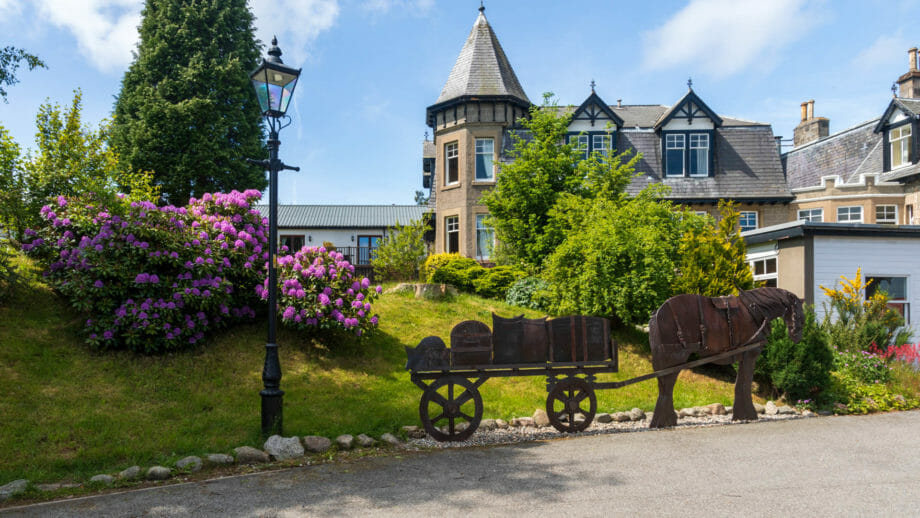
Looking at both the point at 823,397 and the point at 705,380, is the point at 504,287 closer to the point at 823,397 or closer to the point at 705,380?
the point at 705,380

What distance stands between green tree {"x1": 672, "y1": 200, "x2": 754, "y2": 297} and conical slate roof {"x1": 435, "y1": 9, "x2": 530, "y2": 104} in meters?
13.4

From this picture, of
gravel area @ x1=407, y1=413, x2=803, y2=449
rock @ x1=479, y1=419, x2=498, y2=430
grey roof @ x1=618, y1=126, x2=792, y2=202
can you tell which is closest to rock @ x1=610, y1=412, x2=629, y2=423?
gravel area @ x1=407, y1=413, x2=803, y2=449

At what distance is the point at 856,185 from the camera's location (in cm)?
2411

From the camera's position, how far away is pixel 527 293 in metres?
17.0

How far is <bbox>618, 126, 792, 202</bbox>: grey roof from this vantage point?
83.5 feet

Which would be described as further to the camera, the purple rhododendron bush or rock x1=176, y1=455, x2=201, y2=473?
the purple rhododendron bush

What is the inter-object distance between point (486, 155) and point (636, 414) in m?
17.2

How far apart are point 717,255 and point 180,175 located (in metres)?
19.0

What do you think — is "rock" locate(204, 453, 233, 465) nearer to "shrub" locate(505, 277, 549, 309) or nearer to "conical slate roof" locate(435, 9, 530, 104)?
"shrub" locate(505, 277, 549, 309)

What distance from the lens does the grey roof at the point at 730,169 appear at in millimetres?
25438

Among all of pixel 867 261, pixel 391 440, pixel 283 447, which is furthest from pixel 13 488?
pixel 867 261

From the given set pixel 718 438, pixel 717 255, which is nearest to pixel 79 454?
pixel 718 438

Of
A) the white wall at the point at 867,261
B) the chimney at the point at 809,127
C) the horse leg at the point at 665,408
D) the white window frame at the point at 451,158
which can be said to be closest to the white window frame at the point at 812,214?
the chimney at the point at 809,127

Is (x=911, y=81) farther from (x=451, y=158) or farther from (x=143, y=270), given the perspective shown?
(x=143, y=270)
